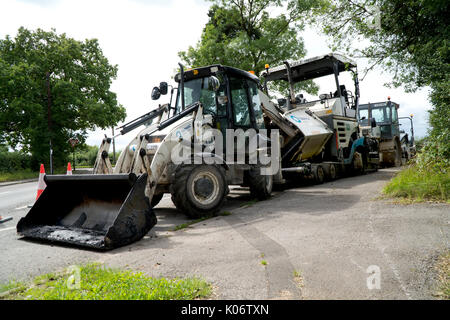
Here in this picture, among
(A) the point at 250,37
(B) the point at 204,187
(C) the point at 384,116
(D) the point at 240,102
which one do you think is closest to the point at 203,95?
(D) the point at 240,102

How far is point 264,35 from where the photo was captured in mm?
23203

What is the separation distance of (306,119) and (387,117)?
9.55m

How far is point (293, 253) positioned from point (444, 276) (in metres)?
1.35

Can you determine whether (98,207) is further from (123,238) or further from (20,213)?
(20,213)

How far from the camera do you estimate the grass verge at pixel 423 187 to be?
5902 millimetres

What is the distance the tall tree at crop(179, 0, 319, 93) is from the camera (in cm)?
2305

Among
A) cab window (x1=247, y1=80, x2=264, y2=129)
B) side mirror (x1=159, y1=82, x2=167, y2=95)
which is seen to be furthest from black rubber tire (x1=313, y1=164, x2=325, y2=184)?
side mirror (x1=159, y1=82, x2=167, y2=95)

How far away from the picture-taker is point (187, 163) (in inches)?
222

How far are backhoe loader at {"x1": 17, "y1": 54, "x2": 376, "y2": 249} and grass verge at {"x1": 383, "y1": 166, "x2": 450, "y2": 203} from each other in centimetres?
278

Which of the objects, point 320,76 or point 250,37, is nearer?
point 320,76

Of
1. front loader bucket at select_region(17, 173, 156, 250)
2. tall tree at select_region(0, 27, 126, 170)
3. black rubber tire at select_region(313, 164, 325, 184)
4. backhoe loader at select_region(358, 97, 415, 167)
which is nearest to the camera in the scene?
front loader bucket at select_region(17, 173, 156, 250)

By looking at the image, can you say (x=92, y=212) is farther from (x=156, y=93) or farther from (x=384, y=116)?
(x=384, y=116)

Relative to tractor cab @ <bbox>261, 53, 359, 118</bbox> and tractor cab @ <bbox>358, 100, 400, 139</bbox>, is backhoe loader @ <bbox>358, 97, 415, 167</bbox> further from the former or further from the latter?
tractor cab @ <bbox>261, 53, 359, 118</bbox>
